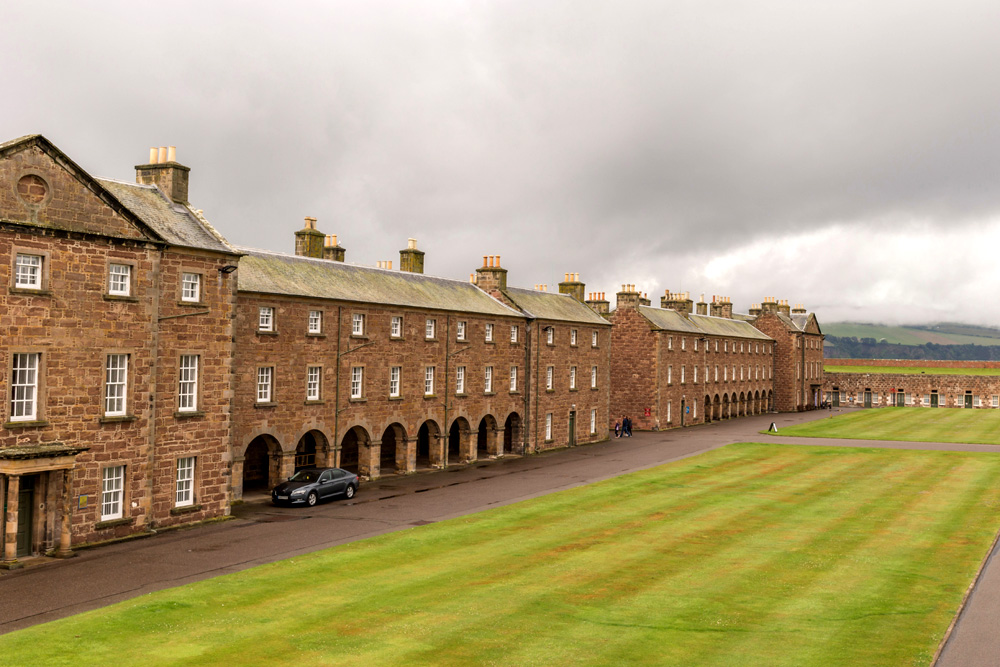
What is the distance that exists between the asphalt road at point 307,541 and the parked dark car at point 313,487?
19.1 inches

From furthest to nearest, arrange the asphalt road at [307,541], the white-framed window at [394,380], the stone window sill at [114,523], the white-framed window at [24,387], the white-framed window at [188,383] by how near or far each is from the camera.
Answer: the white-framed window at [394,380]
the white-framed window at [188,383]
the stone window sill at [114,523]
the white-framed window at [24,387]
the asphalt road at [307,541]

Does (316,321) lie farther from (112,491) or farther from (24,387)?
(24,387)

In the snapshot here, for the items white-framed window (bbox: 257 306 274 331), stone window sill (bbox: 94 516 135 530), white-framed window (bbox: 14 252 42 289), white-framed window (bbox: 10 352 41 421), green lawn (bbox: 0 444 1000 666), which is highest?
white-framed window (bbox: 14 252 42 289)

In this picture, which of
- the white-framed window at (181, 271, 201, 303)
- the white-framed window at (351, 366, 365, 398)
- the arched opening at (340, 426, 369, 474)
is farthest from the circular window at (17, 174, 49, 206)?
the arched opening at (340, 426, 369, 474)

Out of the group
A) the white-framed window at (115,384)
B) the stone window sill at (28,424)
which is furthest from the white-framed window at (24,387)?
the white-framed window at (115,384)

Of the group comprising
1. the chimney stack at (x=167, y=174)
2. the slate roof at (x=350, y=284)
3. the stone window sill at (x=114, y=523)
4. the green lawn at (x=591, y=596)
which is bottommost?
the green lawn at (x=591, y=596)

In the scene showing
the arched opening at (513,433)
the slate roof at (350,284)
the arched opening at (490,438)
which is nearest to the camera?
the slate roof at (350,284)

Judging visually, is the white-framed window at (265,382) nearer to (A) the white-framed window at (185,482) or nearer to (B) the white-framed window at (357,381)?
(B) the white-framed window at (357,381)

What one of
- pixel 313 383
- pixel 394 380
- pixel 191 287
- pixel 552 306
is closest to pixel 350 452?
pixel 394 380

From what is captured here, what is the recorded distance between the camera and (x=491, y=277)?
56.5m

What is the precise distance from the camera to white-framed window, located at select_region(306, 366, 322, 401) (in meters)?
38.1

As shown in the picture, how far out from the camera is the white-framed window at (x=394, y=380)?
42906mm

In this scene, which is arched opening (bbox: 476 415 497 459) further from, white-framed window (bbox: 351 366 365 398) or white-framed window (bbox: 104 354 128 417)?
white-framed window (bbox: 104 354 128 417)

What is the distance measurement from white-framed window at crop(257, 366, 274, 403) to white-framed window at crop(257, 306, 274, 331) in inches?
69.1
